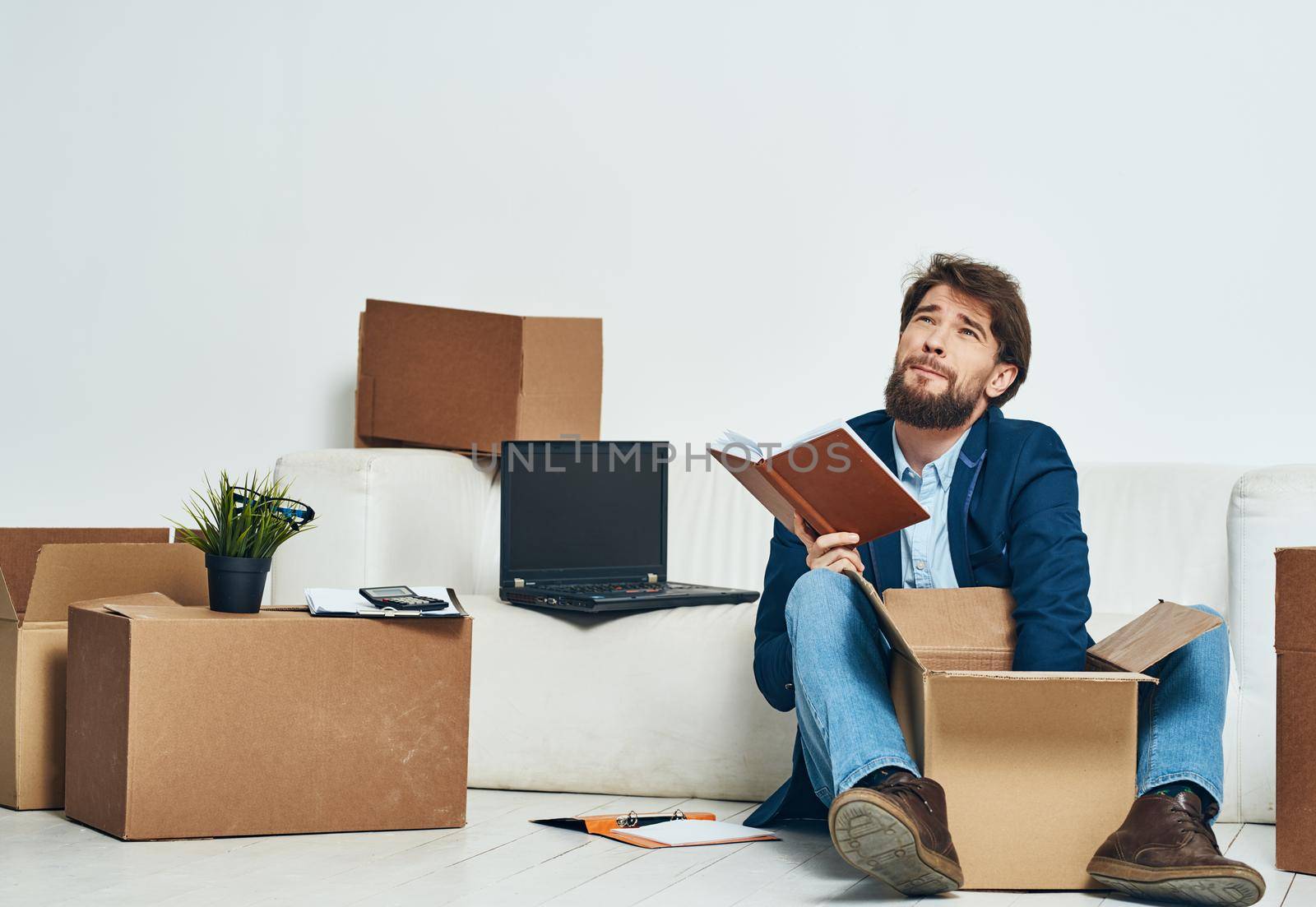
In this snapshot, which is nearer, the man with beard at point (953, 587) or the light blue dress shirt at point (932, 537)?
the man with beard at point (953, 587)

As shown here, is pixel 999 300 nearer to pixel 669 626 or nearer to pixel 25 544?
pixel 669 626

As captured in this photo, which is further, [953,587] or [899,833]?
[953,587]

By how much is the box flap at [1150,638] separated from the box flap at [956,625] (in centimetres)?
13

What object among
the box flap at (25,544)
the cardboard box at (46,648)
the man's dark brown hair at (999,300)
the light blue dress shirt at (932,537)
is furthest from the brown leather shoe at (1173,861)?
the box flap at (25,544)

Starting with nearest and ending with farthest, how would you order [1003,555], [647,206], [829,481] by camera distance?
[829,481], [1003,555], [647,206]

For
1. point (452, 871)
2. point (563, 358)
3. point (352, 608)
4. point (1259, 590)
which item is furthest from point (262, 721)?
point (1259, 590)

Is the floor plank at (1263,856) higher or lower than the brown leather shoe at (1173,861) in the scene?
lower

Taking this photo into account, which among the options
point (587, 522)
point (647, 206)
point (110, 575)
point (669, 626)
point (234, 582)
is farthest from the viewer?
point (647, 206)

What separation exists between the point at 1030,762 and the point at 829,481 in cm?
42

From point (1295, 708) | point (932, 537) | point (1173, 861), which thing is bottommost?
point (1173, 861)

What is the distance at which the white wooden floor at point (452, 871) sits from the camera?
5.50 ft

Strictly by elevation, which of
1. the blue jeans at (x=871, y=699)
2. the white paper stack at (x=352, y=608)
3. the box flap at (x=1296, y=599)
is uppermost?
the box flap at (x=1296, y=599)

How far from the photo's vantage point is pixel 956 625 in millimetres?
1869

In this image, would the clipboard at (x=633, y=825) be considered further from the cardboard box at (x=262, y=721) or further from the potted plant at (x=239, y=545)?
the potted plant at (x=239, y=545)
